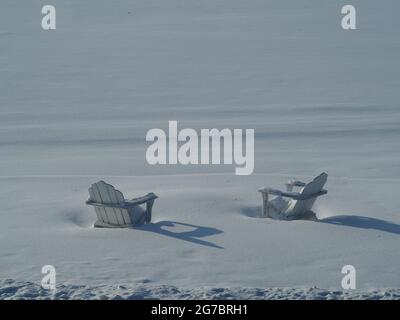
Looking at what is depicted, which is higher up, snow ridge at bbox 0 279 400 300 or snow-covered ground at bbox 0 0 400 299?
snow-covered ground at bbox 0 0 400 299

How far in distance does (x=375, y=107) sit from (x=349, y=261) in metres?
9.86

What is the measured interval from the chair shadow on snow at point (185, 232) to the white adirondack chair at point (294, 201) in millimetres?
796

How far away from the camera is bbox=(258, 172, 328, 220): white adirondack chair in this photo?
7666mm

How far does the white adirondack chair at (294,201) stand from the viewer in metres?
7.67

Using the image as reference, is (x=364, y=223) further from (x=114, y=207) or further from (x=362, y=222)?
(x=114, y=207)

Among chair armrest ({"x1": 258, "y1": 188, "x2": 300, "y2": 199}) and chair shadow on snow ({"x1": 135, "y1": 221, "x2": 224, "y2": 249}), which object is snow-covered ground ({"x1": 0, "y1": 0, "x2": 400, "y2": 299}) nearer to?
chair shadow on snow ({"x1": 135, "y1": 221, "x2": 224, "y2": 249})

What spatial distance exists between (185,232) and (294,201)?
4.40 feet

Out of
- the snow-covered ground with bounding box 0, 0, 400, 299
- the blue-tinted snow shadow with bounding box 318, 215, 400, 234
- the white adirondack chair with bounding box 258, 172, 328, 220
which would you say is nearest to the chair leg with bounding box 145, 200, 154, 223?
the snow-covered ground with bounding box 0, 0, 400, 299

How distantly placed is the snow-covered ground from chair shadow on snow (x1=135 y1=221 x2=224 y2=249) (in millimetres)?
21

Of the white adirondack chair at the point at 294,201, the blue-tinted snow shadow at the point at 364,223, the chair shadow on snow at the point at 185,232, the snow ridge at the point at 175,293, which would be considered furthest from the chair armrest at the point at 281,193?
the snow ridge at the point at 175,293

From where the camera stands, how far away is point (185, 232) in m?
7.54

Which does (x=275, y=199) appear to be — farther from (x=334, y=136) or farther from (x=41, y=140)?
(x=41, y=140)

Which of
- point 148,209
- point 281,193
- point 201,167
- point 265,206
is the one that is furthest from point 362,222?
point 201,167

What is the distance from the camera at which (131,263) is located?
668 centimetres
